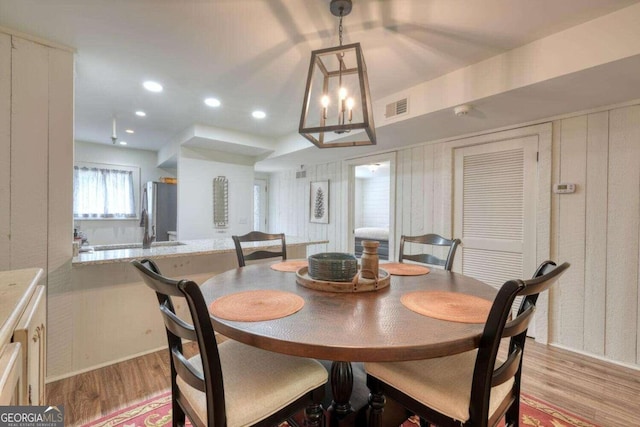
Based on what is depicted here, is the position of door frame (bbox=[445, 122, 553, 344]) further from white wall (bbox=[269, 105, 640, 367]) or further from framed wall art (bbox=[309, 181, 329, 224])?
framed wall art (bbox=[309, 181, 329, 224])

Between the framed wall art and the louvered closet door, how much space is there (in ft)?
7.22

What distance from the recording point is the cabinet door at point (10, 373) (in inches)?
30.0

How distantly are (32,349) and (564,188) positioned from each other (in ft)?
11.9

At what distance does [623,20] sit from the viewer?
A: 5.26 feet

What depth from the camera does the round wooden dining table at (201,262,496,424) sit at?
0.85 m

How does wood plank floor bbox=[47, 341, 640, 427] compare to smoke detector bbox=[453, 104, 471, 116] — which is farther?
smoke detector bbox=[453, 104, 471, 116]

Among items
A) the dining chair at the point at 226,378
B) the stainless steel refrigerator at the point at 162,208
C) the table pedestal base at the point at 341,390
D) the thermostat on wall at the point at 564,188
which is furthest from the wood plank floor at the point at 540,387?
the stainless steel refrigerator at the point at 162,208

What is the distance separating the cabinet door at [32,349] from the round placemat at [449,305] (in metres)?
1.40

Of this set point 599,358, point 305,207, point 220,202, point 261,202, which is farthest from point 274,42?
point 261,202

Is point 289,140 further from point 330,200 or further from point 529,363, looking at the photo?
point 529,363

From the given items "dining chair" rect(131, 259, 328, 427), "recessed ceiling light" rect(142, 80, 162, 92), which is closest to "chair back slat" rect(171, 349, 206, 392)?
"dining chair" rect(131, 259, 328, 427)

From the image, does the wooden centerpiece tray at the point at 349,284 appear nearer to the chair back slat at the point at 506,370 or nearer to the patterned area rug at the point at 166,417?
the chair back slat at the point at 506,370

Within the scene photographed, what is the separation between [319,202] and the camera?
512 centimetres

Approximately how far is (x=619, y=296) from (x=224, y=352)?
2.99 meters
